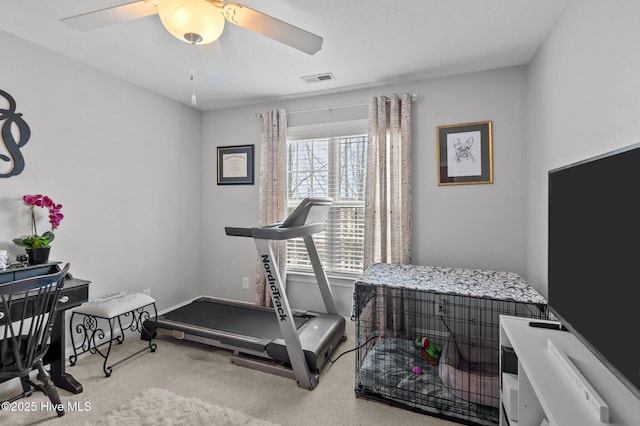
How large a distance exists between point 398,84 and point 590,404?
283cm

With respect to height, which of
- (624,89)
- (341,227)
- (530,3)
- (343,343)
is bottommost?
(343,343)

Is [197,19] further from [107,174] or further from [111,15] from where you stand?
[107,174]

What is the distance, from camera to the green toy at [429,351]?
2302 mm

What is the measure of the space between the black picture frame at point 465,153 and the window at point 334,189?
796 mm

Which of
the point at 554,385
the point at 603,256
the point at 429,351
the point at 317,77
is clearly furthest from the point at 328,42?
the point at 429,351

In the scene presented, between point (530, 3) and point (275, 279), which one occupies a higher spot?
point (530, 3)

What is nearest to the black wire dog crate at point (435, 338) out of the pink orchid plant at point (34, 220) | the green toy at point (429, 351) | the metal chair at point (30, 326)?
the green toy at point (429, 351)

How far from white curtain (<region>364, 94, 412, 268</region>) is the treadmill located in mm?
659

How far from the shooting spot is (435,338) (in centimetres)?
276

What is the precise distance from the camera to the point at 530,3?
1.84m

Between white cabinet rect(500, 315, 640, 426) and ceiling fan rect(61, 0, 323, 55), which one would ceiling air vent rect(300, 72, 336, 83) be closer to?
ceiling fan rect(61, 0, 323, 55)

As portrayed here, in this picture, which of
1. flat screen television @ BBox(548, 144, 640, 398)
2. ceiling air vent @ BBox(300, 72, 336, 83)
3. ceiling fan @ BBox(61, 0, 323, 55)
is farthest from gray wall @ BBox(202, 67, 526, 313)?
ceiling fan @ BBox(61, 0, 323, 55)

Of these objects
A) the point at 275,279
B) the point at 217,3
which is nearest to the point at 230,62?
the point at 217,3

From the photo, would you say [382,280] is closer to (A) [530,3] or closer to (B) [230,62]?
(A) [530,3]
